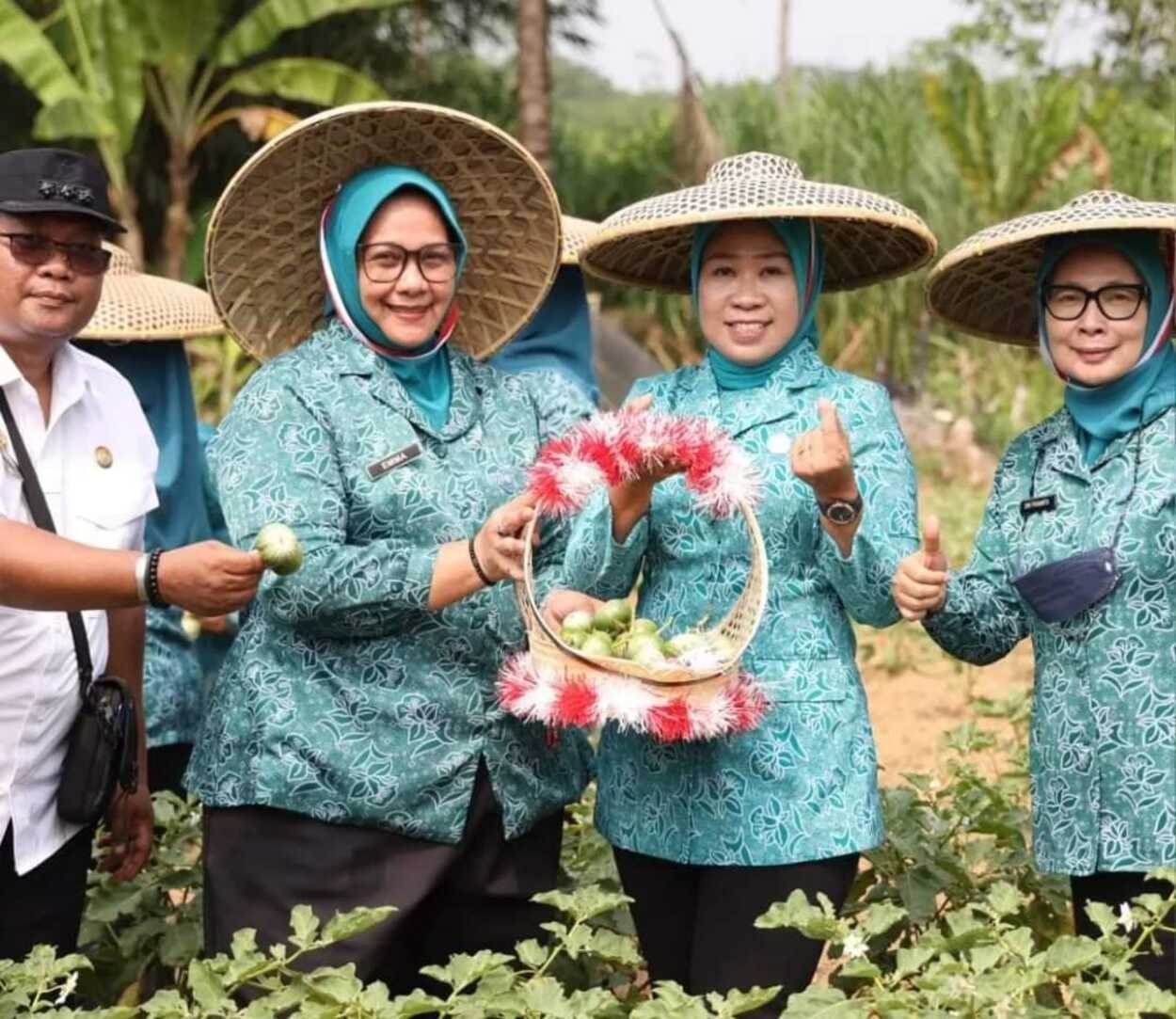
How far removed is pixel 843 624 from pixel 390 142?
1.07 meters

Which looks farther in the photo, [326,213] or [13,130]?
[13,130]

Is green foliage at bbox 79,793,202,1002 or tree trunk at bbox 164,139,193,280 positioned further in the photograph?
tree trunk at bbox 164,139,193,280

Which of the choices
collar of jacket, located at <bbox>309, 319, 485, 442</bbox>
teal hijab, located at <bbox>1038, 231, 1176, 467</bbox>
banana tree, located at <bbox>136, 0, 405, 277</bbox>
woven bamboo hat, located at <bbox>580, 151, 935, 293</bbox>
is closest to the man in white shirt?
collar of jacket, located at <bbox>309, 319, 485, 442</bbox>

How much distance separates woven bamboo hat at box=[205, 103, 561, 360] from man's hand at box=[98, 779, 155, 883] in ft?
2.60

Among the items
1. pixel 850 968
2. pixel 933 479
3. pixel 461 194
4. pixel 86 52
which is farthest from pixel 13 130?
pixel 850 968

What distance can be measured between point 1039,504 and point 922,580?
31 centimetres

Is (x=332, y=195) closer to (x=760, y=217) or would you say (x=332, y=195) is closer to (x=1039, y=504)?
(x=760, y=217)

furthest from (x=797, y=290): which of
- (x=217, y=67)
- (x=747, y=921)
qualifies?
(x=217, y=67)

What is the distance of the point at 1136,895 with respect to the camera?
2.69 meters

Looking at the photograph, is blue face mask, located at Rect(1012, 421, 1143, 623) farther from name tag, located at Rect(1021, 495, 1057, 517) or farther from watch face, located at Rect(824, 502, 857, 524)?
watch face, located at Rect(824, 502, 857, 524)

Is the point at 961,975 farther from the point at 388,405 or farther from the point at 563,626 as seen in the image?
the point at 388,405

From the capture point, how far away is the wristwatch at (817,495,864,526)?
2.58 metres

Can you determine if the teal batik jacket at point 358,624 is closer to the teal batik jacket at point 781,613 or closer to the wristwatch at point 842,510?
the teal batik jacket at point 781,613

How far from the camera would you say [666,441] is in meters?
2.56
